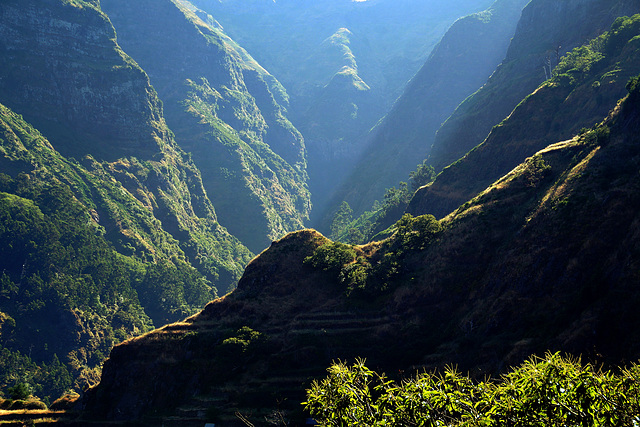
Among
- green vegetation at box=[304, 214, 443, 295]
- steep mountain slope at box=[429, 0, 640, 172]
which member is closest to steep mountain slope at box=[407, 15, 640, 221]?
steep mountain slope at box=[429, 0, 640, 172]

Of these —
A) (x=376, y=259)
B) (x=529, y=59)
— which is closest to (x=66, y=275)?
(x=376, y=259)

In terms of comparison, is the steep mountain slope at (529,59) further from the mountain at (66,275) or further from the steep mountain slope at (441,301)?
the mountain at (66,275)

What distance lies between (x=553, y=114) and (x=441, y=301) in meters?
67.3

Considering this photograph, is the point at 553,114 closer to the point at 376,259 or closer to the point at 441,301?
the point at 376,259

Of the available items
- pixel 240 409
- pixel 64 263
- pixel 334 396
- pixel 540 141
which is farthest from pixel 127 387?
pixel 64 263

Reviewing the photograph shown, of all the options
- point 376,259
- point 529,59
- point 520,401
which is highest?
point 529,59

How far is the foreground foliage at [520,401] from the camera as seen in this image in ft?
45.1

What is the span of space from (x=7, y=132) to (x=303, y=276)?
17603cm

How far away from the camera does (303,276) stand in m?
72.4

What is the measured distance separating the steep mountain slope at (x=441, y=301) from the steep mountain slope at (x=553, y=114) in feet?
96.8

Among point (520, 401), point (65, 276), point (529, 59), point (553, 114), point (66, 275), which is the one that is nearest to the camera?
point (520, 401)

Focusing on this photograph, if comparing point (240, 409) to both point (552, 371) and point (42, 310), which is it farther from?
point (42, 310)

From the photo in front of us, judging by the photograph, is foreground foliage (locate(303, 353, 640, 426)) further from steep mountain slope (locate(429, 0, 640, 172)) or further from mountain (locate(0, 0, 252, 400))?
steep mountain slope (locate(429, 0, 640, 172))

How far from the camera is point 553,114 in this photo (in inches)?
3964
